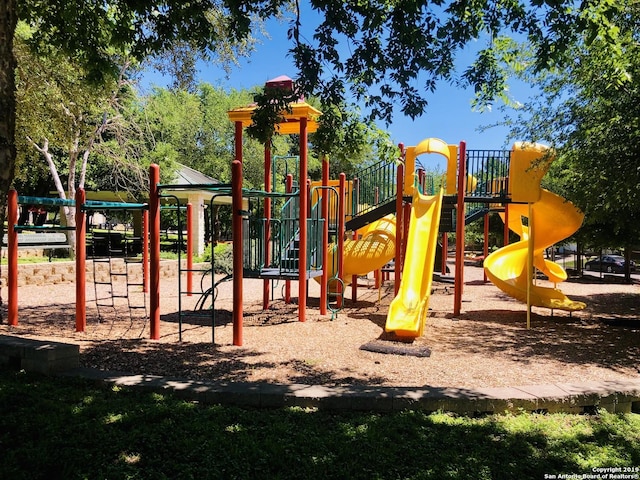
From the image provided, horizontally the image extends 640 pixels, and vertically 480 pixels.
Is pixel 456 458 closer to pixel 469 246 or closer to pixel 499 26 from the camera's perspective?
pixel 499 26

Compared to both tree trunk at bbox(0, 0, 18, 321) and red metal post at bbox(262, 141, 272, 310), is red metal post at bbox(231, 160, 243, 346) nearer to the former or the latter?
red metal post at bbox(262, 141, 272, 310)

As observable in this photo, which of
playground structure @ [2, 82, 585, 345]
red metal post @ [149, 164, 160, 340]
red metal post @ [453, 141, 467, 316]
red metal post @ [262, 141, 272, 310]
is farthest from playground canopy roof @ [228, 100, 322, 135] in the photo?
red metal post @ [453, 141, 467, 316]

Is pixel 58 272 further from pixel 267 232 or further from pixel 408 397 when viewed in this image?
pixel 408 397

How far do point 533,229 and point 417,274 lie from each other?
3.51 metres

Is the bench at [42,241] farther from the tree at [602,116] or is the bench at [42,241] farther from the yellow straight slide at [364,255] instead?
the tree at [602,116]

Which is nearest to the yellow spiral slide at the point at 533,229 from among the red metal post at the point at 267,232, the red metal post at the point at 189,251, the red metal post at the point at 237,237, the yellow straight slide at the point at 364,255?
the yellow straight slide at the point at 364,255

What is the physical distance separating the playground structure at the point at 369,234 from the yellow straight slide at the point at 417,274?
0.02 m

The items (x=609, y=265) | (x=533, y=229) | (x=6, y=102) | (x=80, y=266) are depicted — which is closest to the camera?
(x=6, y=102)

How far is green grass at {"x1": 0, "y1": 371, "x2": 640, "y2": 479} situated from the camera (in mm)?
3119

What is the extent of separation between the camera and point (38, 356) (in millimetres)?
5047

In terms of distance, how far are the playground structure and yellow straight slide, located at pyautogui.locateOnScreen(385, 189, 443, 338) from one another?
2cm

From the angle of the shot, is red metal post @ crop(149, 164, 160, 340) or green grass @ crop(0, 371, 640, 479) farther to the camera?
red metal post @ crop(149, 164, 160, 340)

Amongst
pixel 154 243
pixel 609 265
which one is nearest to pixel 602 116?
pixel 154 243

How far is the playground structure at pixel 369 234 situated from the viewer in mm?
7402
